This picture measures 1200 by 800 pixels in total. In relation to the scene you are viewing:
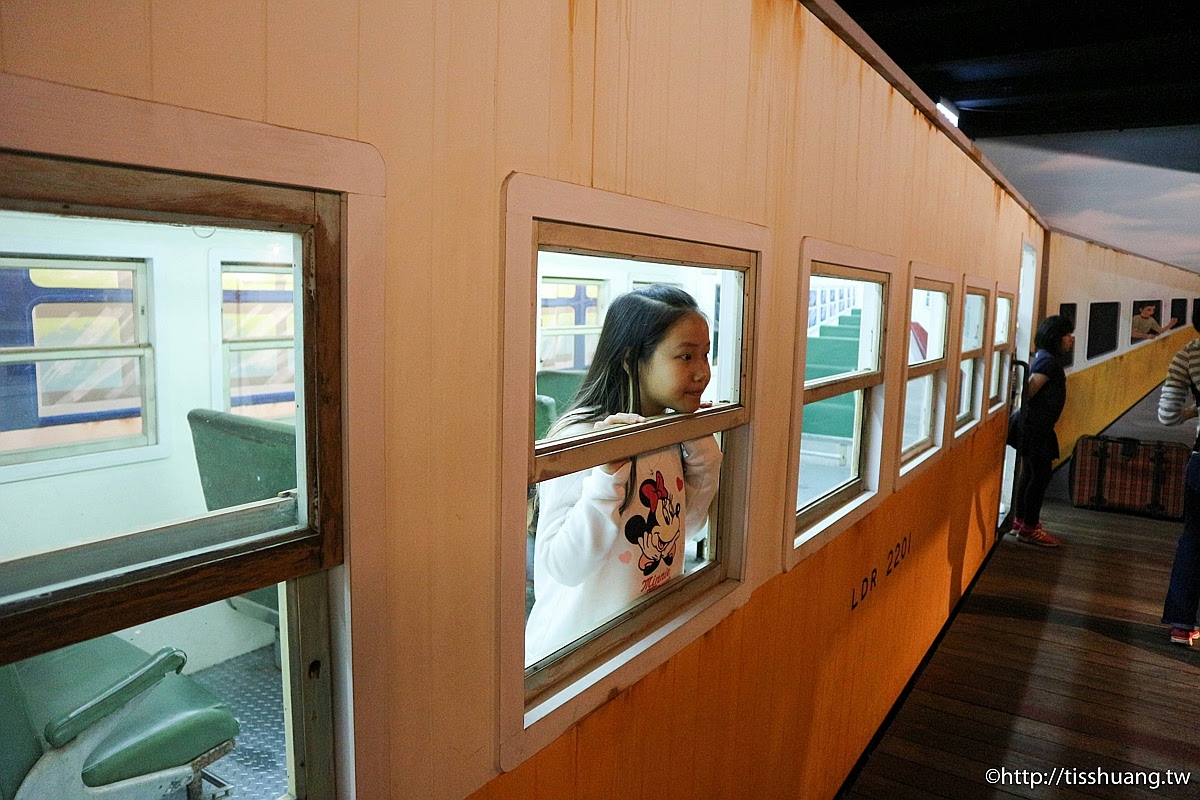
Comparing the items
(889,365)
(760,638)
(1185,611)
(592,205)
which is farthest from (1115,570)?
(592,205)

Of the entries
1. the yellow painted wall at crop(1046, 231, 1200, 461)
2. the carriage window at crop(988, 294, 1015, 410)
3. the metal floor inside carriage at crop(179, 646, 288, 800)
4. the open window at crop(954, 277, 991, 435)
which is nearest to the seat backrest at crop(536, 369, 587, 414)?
the open window at crop(954, 277, 991, 435)

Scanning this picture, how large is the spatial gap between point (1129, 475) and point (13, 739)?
28.6 feet

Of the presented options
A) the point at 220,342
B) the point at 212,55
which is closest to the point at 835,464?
the point at 220,342

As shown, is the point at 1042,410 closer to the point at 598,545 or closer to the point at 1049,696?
the point at 1049,696

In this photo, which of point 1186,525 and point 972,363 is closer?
point 1186,525

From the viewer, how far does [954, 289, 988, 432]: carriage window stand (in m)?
5.12

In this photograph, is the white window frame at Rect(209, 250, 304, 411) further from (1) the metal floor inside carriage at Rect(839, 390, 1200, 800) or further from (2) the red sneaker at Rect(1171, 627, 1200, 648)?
(2) the red sneaker at Rect(1171, 627, 1200, 648)

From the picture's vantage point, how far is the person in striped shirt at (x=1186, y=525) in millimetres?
4203

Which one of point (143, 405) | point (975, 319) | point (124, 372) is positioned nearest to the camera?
point (124, 372)

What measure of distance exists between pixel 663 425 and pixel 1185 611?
4357mm

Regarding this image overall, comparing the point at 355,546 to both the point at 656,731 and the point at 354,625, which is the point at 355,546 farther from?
the point at 656,731

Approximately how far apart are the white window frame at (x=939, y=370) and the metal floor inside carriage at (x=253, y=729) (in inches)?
112

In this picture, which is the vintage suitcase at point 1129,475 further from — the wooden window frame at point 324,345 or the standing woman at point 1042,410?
the wooden window frame at point 324,345

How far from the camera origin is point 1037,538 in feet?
22.0
